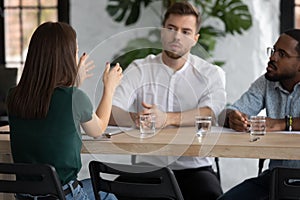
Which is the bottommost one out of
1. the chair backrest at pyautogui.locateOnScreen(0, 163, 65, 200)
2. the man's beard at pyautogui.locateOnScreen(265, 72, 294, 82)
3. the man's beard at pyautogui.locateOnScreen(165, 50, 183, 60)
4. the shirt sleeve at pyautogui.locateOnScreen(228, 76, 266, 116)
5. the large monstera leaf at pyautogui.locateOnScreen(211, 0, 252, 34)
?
the chair backrest at pyautogui.locateOnScreen(0, 163, 65, 200)

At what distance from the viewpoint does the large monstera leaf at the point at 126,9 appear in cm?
484

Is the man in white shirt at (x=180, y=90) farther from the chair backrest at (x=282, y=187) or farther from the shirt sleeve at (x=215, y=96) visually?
the chair backrest at (x=282, y=187)

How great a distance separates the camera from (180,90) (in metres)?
3.07

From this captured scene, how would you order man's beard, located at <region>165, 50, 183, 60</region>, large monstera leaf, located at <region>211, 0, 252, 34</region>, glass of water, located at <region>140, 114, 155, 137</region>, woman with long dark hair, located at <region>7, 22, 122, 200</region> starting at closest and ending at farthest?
woman with long dark hair, located at <region>7, 22, 122, 200</region>, glass of water, located at <region>140, 114, 155, 137</region>, man's beard, located at <region>165, 50, 183, 60</region>, large monstera leaf, located at <region>211, 0, 252, 34</region>

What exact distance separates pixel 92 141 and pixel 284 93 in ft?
3.19

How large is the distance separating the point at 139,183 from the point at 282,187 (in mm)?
479

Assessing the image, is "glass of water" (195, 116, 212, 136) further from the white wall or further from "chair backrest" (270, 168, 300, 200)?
the white wall

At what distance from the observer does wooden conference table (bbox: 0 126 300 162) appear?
2373 millimetres

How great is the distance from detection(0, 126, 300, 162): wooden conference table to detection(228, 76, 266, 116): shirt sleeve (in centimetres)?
42

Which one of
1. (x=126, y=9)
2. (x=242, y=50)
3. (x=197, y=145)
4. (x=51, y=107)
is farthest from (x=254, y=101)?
(x=126, y=9)

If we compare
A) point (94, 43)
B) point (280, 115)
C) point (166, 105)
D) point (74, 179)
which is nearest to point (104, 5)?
point (94, 43)

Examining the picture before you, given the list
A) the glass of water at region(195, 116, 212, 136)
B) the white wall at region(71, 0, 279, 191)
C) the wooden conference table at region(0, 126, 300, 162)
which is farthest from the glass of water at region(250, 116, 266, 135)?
Result: the white wall at region(71, 0, 279, 191)

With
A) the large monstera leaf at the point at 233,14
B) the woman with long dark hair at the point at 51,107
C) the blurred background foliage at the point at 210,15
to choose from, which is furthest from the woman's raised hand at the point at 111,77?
the large monstera leaf at the point at 233,14

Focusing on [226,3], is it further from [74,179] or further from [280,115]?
[74,179]
